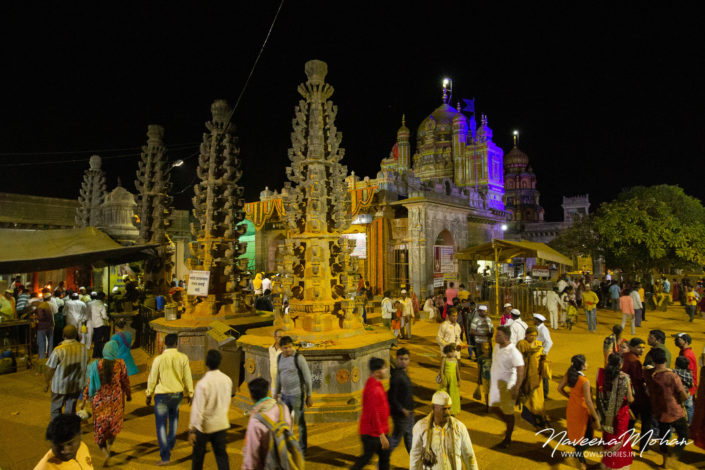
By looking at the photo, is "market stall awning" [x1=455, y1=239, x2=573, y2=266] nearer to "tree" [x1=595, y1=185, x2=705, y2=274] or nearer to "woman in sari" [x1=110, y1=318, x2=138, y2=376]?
"tree" [x1=595, y1=185, x2=705, y2=274]

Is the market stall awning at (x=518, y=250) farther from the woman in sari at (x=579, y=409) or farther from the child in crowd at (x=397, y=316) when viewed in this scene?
the woman in sari at (x=579, y=409)

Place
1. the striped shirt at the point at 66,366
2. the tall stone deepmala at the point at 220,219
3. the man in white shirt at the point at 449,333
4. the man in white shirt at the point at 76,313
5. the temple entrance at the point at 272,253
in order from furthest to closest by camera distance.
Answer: the temple entrance at the point at 272,253, the man in white shirt at the point at 76,313, the tall stone deepmala at the point at 220,219, the man in white shirt at the point at 449,333, the striped shirt at the point at 66,366

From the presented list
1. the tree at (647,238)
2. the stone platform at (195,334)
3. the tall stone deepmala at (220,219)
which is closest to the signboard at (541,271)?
the tree at (647,238)

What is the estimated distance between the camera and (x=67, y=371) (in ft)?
17.8

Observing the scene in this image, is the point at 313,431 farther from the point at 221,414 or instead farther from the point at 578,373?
the point at 578,373

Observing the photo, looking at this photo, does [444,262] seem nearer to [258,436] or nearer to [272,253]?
[272,253]

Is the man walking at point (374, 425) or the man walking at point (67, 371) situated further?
the man walking at point (67, 371)

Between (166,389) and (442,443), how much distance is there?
3.56 meters

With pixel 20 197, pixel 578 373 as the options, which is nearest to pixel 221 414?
pixel 578 373

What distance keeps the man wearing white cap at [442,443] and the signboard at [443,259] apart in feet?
60.8

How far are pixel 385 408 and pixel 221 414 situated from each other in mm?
1768

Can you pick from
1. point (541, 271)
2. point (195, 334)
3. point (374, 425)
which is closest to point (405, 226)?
point (541, 271)

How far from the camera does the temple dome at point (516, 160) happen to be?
194 feet

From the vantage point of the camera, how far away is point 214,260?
991cm
